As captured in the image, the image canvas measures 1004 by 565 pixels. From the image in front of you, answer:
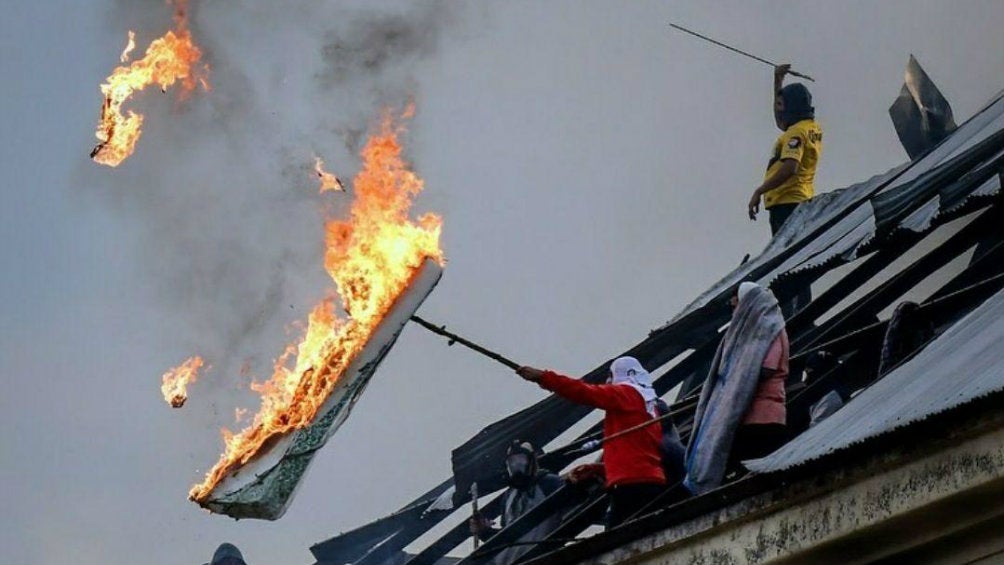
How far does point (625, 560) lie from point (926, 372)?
6.38 feet

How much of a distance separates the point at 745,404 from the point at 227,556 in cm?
581

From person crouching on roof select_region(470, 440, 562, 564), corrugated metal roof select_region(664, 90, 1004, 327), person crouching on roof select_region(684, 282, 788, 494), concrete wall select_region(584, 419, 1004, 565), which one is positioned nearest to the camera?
concrete wall select_region(584, 419, 1004, 565)

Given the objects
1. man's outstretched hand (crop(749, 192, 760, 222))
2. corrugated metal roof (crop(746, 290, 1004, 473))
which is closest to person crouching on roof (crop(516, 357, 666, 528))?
corrugated metal roof (crop(746, 290, 1004, 473))

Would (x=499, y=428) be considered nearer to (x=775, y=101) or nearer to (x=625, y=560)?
(x=775, y=101)

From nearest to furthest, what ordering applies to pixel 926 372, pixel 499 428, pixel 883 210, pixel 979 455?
pixel 979 455
pixel 926 372
pixel 883 210
pixel 499 428

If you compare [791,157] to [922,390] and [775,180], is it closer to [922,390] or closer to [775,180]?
[775,180]

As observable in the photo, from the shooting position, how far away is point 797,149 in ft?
49.2

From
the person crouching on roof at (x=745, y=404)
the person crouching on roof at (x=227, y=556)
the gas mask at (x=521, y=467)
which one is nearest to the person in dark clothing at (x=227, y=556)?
the person crouching on roof at (x=227, y=556)

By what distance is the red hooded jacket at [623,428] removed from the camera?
1111 cm

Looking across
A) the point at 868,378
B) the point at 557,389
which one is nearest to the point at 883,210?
the point at 868,378

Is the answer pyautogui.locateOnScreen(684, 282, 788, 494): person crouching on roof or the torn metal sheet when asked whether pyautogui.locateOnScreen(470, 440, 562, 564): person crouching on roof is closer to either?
the torn metal sheet

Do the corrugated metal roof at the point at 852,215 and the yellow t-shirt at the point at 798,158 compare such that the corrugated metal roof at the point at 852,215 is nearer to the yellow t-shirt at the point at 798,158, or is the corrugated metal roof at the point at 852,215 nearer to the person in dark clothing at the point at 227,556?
the yellow t-shirt at the point at 798,158

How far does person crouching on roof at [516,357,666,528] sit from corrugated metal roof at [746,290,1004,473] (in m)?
1.80

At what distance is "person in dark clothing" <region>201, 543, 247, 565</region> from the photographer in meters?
14.9
